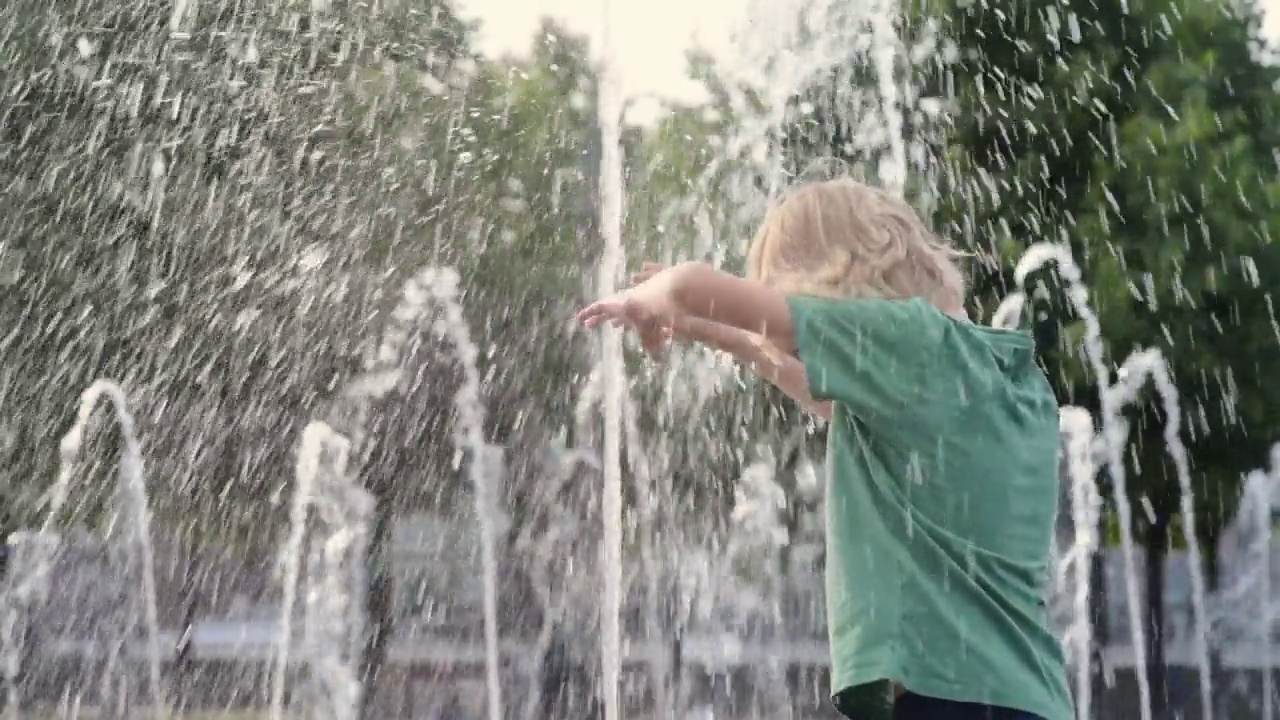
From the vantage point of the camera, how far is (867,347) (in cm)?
205

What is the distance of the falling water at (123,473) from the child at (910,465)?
10.6 metres

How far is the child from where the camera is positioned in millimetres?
2051

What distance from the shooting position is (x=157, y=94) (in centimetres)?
1243

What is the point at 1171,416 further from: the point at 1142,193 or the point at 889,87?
the point at 889,87

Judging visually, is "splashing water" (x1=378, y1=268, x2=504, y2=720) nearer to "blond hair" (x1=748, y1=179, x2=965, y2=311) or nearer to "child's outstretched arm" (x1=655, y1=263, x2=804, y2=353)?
"blond hair" (x1=748, y1=179, x2=965, y2=311)

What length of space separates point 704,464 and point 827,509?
10.9m

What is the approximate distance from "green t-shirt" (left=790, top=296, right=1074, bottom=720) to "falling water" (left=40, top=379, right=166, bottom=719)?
1065 centimetres

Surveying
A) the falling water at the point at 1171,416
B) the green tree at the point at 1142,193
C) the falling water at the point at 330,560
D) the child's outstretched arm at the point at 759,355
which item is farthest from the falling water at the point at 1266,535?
the child's outstretched arm at the point at 759,355

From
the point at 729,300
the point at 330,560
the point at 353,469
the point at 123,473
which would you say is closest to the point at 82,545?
the point at 123,473

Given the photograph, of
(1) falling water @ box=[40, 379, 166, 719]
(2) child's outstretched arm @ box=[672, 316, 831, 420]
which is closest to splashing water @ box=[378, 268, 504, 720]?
(1) falling water @ box=[40, 379, 166, 719]

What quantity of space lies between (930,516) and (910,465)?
0.07m

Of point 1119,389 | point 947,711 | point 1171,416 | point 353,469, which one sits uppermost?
point 1119,389

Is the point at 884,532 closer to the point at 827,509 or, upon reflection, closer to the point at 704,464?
the point at 827,509

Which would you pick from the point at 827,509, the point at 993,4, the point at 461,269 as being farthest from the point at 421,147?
the point at 827,509
